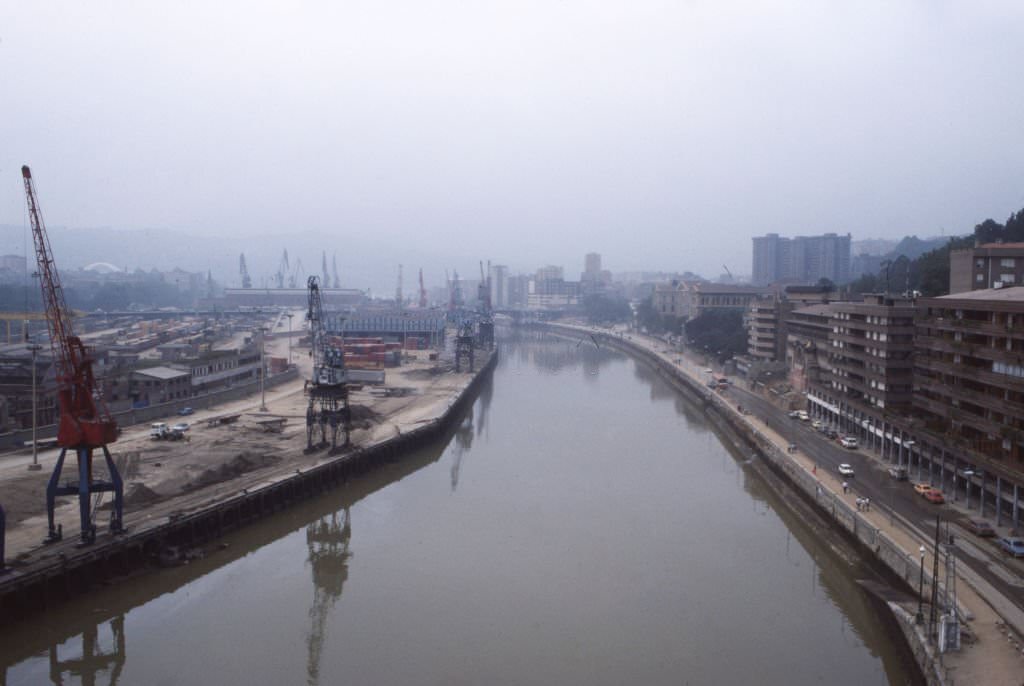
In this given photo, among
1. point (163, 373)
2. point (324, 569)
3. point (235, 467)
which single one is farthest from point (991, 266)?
point (163, 373)

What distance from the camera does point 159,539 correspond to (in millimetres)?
9508

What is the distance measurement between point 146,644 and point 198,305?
200 ft

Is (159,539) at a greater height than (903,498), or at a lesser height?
lesser

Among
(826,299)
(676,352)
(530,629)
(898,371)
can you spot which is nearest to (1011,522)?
(898,371)

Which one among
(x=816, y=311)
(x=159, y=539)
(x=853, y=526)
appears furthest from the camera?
(x=816, y=311)

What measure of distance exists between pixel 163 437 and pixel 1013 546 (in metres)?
13.4

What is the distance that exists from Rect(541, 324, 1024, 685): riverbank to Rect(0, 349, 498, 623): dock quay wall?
7358 mm

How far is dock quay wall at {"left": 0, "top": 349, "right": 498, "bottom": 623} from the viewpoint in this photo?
7.86m

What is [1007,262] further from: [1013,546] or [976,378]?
[1013,546]

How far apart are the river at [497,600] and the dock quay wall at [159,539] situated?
0.18 meters

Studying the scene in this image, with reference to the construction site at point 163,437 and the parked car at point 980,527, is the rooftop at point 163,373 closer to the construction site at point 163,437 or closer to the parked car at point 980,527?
the construction site at point 163,437

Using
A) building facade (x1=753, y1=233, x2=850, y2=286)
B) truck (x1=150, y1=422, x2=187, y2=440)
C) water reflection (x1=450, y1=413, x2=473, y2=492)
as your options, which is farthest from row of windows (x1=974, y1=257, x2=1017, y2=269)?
building facade (x1=753, y1=233, x2=850, y2=286)

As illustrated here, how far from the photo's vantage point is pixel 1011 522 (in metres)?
9.19

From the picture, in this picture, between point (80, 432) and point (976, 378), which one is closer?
point (80, 432)
